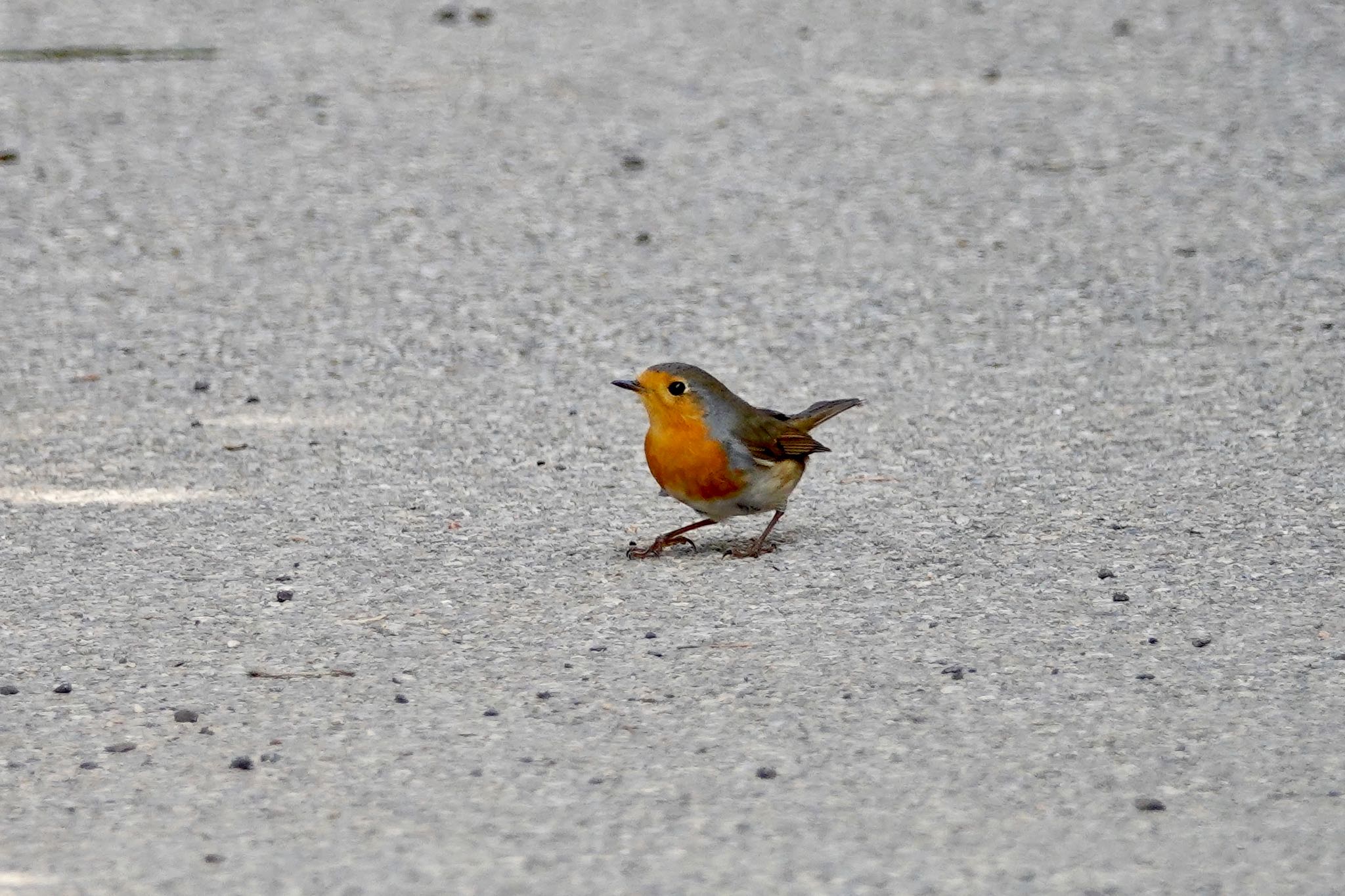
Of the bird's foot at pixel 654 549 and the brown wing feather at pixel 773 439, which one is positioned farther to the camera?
the bird's foot at pixel 654 549

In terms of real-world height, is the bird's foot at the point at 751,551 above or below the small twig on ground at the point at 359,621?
above

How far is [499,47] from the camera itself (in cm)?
1227

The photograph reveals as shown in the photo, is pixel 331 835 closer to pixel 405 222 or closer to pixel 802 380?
pixel 802 380

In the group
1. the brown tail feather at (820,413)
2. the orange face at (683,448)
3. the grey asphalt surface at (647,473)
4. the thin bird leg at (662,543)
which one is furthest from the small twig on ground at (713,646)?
the brown tail feather at (820,413)

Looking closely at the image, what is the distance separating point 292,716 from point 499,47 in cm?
865

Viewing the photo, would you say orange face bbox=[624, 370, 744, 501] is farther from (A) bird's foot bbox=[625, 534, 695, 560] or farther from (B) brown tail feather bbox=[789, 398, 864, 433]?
(B) brown tail feather bbox=[789, 398, 864, 433]

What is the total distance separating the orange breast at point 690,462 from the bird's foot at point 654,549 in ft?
0.64

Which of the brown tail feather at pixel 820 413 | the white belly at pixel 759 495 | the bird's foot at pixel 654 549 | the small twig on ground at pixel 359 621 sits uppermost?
the brown tail feather at pixel 820 413

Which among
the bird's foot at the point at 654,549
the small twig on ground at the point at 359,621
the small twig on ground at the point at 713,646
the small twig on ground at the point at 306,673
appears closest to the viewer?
the small twig on ground at the point at 306,673

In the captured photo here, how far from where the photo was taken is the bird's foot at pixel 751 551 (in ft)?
17.7

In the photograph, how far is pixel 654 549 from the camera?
5371 mm

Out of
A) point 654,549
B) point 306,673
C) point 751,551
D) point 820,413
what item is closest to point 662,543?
point 654,549

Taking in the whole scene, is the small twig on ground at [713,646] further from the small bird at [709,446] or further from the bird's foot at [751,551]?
the bird's foot at [751,551]

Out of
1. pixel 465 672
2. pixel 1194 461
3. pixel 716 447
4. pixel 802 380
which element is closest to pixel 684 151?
pixel 802 380
